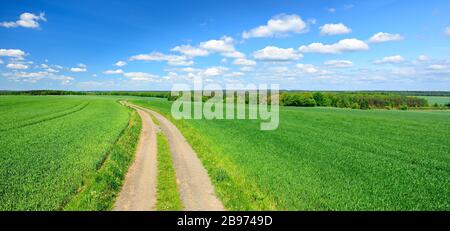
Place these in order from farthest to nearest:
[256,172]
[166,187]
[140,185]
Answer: [256,172] < [140,185] < [166,187]

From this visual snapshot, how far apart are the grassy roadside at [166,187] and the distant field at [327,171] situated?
1681 mm

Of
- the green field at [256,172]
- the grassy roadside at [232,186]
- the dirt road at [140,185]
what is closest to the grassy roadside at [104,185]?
the green field at [256,172]

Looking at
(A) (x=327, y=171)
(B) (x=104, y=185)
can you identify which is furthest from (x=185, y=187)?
(A) (x=327, y=171)

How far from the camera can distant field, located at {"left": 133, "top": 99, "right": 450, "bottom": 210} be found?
11.3m

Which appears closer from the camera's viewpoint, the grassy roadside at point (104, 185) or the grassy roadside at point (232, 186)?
the grassy roadside at point (104, 185)

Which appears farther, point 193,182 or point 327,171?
point 327,171

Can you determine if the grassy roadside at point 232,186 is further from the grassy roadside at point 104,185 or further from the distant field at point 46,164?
the distant field at point 46,164

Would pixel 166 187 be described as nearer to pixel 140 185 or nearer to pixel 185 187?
pixel 185 187

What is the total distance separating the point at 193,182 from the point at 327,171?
6.13m

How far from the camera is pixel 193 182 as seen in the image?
13.9 meters

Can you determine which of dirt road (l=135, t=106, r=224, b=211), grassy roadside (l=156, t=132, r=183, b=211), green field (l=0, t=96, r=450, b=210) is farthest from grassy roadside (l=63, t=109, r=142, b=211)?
dirt road (l=135, t=106, r=224, b=211)

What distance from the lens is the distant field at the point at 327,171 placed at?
443 inches

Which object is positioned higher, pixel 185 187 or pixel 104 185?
pixel 104 185
